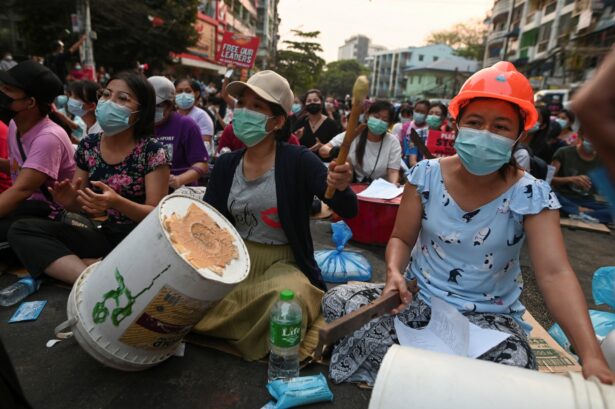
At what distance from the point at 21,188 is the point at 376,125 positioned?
3.37 m

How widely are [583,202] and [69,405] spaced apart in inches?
280

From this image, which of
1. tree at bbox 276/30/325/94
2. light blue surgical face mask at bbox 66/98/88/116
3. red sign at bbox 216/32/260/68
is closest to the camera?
light blue surgical face mask at bbox 66/98/88/116

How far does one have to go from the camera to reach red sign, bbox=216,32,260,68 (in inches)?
328

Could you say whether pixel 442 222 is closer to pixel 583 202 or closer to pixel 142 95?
pixel 142 95

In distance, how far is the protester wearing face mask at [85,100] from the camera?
5043mm

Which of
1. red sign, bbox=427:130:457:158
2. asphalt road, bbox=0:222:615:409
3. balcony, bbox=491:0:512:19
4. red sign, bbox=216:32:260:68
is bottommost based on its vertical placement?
asphalt road, bbox=0:222:615:409

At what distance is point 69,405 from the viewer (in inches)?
77.0

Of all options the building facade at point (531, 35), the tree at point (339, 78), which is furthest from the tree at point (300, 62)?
the tree at point (339, 78)

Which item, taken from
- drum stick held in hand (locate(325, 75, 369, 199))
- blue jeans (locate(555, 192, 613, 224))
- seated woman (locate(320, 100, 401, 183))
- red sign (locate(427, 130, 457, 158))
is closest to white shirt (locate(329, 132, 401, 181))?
seated woman (locate(320, 100, 401, 183))

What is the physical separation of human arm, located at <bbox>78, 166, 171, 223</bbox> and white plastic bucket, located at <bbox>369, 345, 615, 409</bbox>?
2037mm

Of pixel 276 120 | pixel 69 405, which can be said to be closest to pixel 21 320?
pixel 69 405

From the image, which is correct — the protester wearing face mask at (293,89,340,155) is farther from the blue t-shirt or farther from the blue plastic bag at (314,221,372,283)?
the blue t-shirt

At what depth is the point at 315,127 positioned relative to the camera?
6.62 metres

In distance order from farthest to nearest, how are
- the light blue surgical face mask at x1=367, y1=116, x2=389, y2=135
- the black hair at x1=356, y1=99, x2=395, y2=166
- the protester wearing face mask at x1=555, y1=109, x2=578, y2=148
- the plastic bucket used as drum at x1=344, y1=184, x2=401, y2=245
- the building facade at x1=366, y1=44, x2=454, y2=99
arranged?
the building facade at x1=366, y1=44, x2=454, y2=99, the protester wearing face mask at x1=555, y1=109, x2=578, y2=148, the black hair at x1=356, y1=99, x2=395, y2=166, the light blue surgical face mask at x1=367, y1=116, x2=389, y2=135, the plastic bucket used as drum at x1=344, y1=184, x2=401, y2=245
